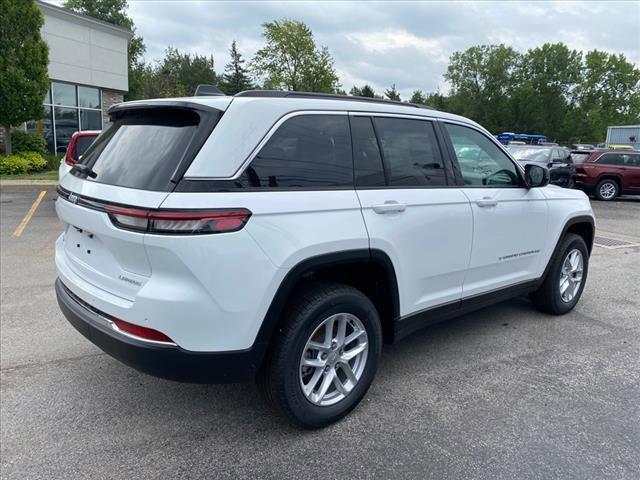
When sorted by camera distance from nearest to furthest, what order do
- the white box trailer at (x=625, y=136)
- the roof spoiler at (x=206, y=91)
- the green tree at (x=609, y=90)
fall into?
1. the roof spoiler at (x=206, y=91)
2. the white box trailer at (x=625, y=136)
3. the green tree at (x=609, y=90)

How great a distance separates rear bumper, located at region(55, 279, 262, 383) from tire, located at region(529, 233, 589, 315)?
3233 millimetres

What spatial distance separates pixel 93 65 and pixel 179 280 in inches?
874

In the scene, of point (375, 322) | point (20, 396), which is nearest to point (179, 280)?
point (375, 322)

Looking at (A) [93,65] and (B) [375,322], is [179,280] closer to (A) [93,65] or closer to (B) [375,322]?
(B) [375,322]

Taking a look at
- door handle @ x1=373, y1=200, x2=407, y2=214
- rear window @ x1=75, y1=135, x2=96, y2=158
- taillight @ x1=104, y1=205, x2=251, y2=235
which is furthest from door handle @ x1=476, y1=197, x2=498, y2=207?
rear window @ x1=75, y1=135, x2=96, y2=158

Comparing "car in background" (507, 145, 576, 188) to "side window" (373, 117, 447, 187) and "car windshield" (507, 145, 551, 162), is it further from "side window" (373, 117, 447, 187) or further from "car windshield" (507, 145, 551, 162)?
"side window" (373, 117, 447, 187)

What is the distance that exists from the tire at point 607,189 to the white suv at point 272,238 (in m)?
15.0

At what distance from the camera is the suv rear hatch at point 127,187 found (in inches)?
91.8

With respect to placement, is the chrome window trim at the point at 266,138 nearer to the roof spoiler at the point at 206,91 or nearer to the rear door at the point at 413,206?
the rear door at the point at 413,206

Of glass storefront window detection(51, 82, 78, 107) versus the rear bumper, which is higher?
glass storefront window detection(51, 82, 78, 107)

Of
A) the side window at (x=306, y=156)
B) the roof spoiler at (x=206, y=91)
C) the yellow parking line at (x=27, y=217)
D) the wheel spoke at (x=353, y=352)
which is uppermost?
the roof spoiler at (x=206, y=91)

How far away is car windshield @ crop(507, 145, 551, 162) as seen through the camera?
48.0ft

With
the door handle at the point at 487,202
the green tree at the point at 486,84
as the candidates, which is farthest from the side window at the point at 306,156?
the green tree at the point at 486,84

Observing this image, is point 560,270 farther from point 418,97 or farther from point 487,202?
point 418,97
